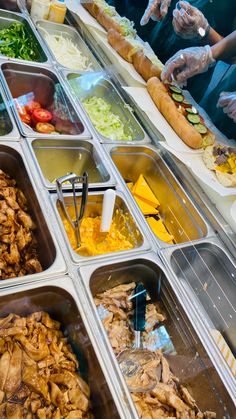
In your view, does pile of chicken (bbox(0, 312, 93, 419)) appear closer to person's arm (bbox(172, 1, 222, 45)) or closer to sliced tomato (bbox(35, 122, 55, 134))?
sliced tomato (bbox(35, 122, 55, 134))

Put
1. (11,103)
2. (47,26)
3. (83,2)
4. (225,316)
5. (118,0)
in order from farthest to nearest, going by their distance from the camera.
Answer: (118,0), (83,2), (47,26), (11,103), (225,316)

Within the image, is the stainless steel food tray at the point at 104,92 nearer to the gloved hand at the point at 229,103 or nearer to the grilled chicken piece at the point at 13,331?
the gloved hand at the point at 229,103

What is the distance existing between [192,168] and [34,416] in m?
1.87

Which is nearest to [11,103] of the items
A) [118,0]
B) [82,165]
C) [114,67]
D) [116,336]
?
[82,165]

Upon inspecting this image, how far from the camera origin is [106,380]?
121 cm

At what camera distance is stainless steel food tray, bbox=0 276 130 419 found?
1212 mm

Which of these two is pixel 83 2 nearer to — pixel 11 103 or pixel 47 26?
pixel 47 26

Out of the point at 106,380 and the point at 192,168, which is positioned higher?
the point at 192,168

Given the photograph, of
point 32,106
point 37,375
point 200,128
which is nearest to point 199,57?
point 200,128

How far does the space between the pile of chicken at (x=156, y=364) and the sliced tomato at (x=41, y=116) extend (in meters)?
1.71

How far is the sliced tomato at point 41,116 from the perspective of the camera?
2.71 metres

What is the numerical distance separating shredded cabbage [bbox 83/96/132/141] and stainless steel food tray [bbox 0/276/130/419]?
1.51m

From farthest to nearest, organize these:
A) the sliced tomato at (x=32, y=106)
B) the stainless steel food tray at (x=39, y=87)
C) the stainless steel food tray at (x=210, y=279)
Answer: the sliced tomato at (x=32, y=106)
the stainless steel food tray at (x=39, y=87)
the stainless steel food tray at (x=210, y=279)

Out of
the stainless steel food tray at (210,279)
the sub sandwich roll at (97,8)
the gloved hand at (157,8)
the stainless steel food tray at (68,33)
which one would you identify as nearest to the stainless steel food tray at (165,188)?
the stainless steel food tray at (210,279)
